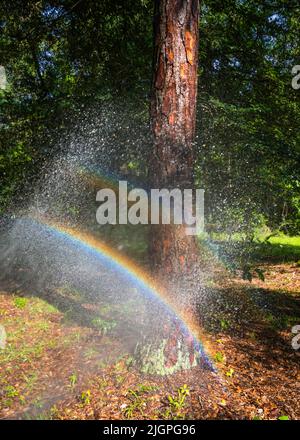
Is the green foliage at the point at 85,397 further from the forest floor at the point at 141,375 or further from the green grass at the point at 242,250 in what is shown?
the green grass at the point at 242,250

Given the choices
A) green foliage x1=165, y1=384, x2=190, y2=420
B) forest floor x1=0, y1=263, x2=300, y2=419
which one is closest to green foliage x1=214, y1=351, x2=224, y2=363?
forest floor x1=0, y1=263, x2=300, y2=419

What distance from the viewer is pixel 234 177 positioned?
22.0 feet

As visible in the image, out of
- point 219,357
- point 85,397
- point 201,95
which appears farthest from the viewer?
point 201,95

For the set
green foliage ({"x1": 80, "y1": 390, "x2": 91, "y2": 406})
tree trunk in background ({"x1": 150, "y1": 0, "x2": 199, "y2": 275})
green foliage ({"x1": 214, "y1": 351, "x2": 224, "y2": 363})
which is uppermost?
tree trunk in background ({"x1": 150, "y1": 0, "x2": 199, "y2": 275})

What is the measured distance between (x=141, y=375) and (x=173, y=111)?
2.88 metres

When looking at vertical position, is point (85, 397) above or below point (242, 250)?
Result: below

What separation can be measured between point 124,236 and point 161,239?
10.5 ft

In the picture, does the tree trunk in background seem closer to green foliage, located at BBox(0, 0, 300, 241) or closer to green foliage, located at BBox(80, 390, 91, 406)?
green foliage, located at BBox(80, 390, 91, 406)

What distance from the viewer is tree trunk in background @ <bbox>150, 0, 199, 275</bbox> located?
3918 mm

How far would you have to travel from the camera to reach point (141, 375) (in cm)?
388

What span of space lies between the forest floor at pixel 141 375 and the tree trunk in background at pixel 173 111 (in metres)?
1.21

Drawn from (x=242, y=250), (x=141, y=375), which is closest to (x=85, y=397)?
(x=141, y=375)

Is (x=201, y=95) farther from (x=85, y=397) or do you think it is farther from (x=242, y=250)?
(x=85, y=397)

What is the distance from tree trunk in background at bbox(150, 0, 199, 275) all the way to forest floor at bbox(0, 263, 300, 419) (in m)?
1.21
